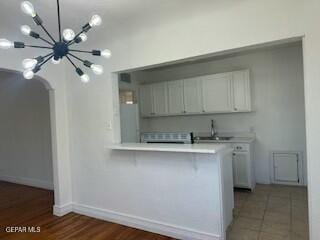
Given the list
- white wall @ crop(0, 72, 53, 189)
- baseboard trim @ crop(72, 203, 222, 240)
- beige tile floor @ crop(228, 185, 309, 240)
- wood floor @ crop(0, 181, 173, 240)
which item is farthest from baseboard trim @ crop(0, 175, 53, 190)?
beige tile floor @ crop(228, 185, 309, 240)

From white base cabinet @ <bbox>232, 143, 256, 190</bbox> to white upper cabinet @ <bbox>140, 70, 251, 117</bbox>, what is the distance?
739 millimetres

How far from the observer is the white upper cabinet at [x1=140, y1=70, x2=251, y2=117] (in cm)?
434

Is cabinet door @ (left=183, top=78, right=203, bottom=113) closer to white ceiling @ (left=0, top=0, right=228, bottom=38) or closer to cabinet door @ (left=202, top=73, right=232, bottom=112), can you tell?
cabinet door @ (left=202, top=73, right=232, bottom=112)

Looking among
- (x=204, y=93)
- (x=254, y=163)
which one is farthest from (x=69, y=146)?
(x=254, y=163)

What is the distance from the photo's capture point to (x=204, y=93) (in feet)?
15.2

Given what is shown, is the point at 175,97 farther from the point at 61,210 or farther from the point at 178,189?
the point at 61,210

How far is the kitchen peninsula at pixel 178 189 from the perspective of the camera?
2.45 metres

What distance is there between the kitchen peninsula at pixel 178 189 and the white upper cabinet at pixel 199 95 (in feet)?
6.20

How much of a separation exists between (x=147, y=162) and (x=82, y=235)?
46.0 inches

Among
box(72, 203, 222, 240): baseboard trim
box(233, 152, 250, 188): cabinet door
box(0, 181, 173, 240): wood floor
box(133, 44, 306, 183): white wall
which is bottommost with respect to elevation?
box(0, 181, 173, 240): wood floor

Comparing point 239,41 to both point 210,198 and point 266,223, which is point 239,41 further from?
point 266,223

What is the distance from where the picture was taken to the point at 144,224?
113 inches

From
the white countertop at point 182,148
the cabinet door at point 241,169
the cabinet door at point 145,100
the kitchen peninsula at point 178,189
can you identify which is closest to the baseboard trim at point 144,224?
the kitchen peninsula at point 178,189

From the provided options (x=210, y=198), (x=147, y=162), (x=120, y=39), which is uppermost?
(x=120, y=39)
